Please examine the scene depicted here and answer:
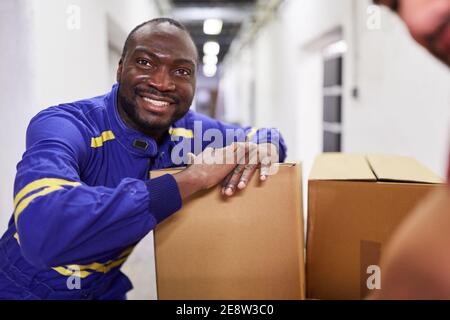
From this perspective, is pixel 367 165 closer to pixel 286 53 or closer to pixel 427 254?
pixel 427 254

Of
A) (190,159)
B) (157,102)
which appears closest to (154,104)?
(157,102)

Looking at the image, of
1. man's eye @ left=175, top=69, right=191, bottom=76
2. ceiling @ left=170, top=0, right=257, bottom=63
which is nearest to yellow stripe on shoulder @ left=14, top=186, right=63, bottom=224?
man's eye @ left=175, top=69, right=191, bottom=76

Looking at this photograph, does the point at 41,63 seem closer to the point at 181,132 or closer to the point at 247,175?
the point at 181,132

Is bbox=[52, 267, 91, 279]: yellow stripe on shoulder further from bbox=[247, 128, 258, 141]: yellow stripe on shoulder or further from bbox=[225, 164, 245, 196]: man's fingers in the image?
bbox=[247, 128, 258, 141]: yellow stripe on shoulder

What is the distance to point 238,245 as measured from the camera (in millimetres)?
782

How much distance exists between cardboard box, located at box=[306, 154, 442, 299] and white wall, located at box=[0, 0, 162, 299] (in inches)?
13.2

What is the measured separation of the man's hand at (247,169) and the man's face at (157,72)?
155mm

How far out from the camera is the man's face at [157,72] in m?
0.71

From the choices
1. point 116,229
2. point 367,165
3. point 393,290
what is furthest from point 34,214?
point 367,165

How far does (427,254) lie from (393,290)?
7cm

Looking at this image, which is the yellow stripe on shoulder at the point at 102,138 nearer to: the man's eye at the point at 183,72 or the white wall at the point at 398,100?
the man's eye at the point at 183,72

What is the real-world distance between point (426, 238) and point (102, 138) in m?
0.60

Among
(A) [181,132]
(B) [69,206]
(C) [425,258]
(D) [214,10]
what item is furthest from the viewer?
(D) [214,10]

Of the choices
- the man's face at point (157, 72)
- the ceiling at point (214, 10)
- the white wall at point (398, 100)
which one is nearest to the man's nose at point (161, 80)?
the man's face at point (157, 72)
